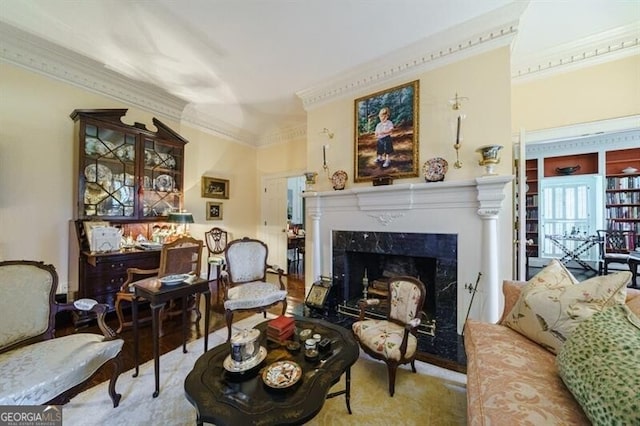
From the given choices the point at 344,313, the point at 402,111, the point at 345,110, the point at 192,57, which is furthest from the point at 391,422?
the point at 192,57

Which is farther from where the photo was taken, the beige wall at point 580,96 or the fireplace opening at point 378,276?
the fireplace opening at point 378,276

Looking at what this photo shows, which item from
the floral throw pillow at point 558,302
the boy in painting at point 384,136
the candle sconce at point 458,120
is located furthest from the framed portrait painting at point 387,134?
the floral throw pillow at point 558,302

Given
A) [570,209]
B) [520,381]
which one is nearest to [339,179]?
[520,381]

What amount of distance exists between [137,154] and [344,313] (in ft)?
11.8

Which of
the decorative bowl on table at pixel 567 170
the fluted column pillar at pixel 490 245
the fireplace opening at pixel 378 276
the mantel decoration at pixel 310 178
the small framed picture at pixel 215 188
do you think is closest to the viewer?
the fluted column pillar at pixel 490 245

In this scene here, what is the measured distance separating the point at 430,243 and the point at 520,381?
170 cm

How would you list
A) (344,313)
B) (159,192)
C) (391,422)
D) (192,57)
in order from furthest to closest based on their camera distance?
(159,192) < (344,313) < (192,57) < (391,422)

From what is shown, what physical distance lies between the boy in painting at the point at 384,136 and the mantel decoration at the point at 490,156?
977 millimetres

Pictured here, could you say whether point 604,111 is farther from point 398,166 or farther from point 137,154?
point 137,154

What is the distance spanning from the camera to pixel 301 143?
512 centimetres

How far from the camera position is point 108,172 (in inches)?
129

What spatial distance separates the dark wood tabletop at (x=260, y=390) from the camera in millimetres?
1021

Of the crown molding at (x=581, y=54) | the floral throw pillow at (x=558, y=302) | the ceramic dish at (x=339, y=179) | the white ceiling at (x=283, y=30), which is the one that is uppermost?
the white ceiling at (x=283, y=30)

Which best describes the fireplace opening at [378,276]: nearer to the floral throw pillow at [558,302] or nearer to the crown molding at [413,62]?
the floral throw pillow at [558,302]
